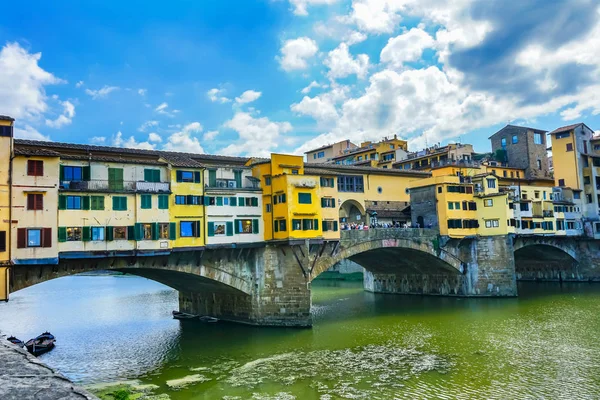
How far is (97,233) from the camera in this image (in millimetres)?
31938

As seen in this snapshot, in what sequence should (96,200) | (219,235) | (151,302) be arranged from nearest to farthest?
(96,200) → (219,235) → (151,302)

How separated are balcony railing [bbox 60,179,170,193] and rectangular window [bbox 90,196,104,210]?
1.79 feet

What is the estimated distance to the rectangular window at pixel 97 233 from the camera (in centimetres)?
3180

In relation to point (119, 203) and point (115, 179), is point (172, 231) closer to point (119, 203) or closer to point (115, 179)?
point (119, 203)

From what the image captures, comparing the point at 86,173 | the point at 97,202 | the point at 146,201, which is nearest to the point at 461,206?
the point at 146,201

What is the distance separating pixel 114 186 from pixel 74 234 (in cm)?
422

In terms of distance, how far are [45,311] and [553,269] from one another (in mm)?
68227

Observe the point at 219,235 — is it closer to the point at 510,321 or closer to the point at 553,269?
the point at 510,321

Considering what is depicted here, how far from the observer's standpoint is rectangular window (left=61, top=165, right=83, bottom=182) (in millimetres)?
31688

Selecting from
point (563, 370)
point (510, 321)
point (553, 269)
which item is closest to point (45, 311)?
point (510, 321)

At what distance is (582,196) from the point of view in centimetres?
6638

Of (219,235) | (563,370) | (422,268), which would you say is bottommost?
(563,370)

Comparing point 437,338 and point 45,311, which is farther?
point 45,311

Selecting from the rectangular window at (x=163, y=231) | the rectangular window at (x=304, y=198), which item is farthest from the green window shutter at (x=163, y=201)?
the rectangular window at (x=304, y=198)
